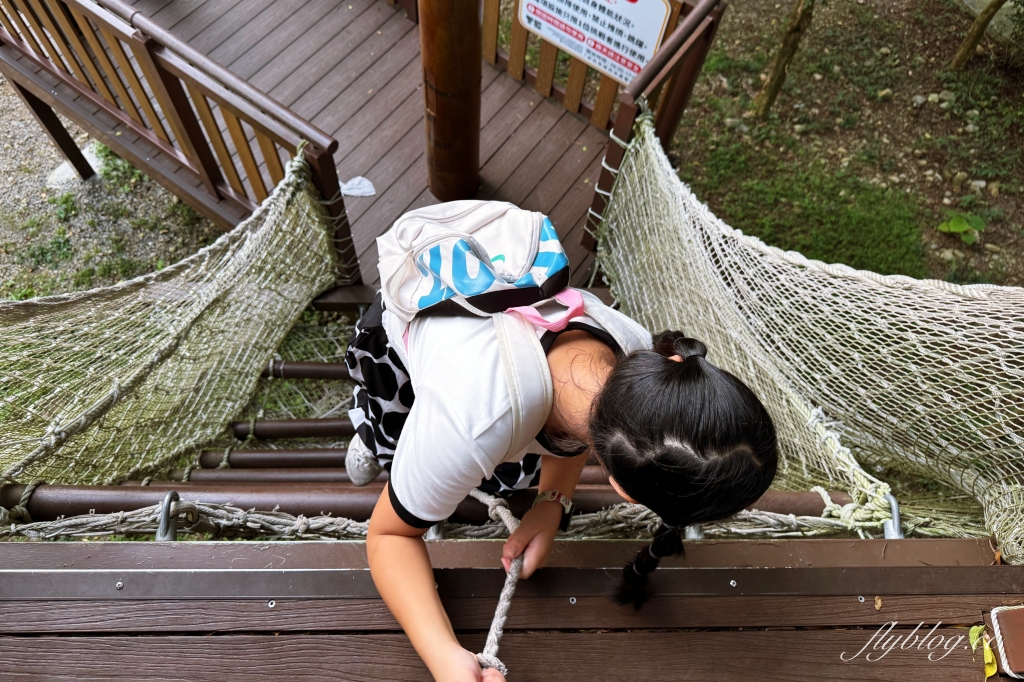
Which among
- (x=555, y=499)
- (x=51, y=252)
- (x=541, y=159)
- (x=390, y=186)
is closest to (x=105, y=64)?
(x=390, y=186)

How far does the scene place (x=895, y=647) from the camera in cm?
125

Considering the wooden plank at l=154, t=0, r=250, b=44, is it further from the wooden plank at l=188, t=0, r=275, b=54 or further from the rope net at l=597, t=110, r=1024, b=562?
the rope net at l=597, t=110, r=1024, b=562

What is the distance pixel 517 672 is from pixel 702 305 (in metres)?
1.42

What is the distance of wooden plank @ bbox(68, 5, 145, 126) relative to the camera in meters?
2.59

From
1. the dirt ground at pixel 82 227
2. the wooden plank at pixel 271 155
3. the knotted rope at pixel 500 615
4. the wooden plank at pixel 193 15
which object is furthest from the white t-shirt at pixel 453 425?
the dirt ground at pixel 82 227

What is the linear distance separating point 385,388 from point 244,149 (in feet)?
4.77

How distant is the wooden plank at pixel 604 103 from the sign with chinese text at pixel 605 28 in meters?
0.28

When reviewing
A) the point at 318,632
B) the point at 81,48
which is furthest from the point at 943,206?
the point at 81,48

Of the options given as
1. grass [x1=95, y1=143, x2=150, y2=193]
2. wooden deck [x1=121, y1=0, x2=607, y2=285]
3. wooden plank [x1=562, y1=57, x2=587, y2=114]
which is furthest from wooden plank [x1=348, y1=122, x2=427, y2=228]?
grass [x1=95, y1=143, x2=150, y2=193]

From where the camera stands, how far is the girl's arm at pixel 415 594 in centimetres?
106

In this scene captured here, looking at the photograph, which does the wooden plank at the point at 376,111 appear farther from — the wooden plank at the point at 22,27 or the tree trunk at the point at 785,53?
the tree trunk at the point at 785,53

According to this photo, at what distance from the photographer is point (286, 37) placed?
3.57 m

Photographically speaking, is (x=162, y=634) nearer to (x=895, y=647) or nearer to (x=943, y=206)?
(x=895, y=647)

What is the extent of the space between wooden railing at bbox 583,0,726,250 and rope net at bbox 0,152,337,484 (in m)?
1.17
